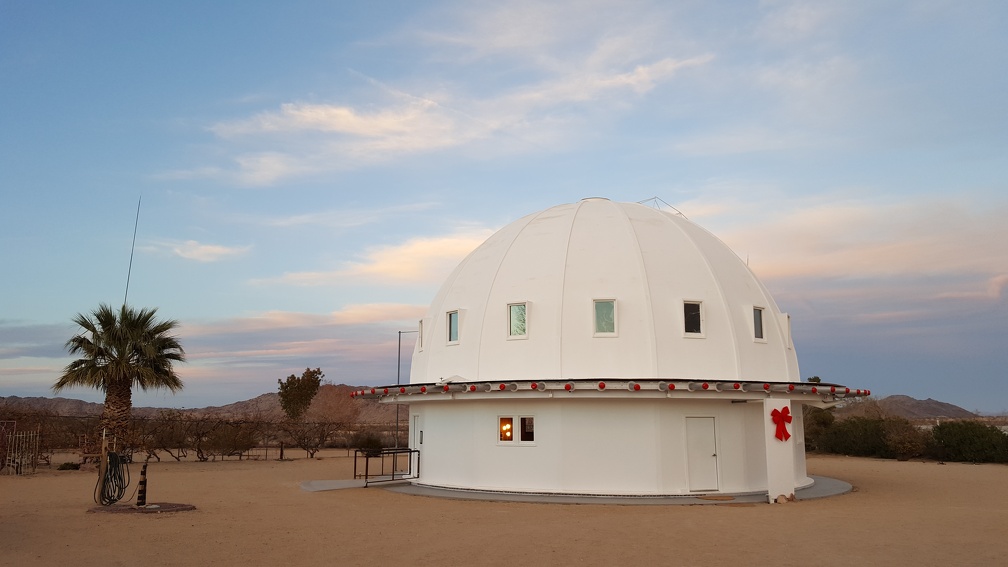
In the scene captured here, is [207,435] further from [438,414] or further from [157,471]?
[438,414]

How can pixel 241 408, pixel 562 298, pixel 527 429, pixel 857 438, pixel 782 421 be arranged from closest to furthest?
pixel 782 421
pixel 527 429
pixel 562 298
pixel 857 438
pixel 241 408

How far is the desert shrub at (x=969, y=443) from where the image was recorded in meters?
32.9

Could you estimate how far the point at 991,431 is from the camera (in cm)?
3359

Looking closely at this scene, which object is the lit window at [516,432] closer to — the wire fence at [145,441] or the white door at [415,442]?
the white door at [415,442]

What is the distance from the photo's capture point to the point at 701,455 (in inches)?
746

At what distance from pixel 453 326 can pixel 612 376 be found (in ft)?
17.4

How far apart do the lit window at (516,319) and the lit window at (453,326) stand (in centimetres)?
202

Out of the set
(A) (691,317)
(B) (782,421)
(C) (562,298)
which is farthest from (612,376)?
(B) (782,421)

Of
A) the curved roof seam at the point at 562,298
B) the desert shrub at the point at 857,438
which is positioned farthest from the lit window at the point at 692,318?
the desert shrub at the point at 857,438

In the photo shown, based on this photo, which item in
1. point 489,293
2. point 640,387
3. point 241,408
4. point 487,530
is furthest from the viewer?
point 241,408

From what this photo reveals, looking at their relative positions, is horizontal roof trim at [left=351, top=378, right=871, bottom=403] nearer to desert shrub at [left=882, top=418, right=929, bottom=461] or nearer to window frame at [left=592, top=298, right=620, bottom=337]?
window frame at [left=592, top=298, right=620, bottom=337]

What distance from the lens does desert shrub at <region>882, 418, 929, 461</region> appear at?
3575cm

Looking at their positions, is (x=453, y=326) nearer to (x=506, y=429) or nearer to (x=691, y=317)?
(x=506, y=429)

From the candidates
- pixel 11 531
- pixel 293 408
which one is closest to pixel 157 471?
pixel 11 531
